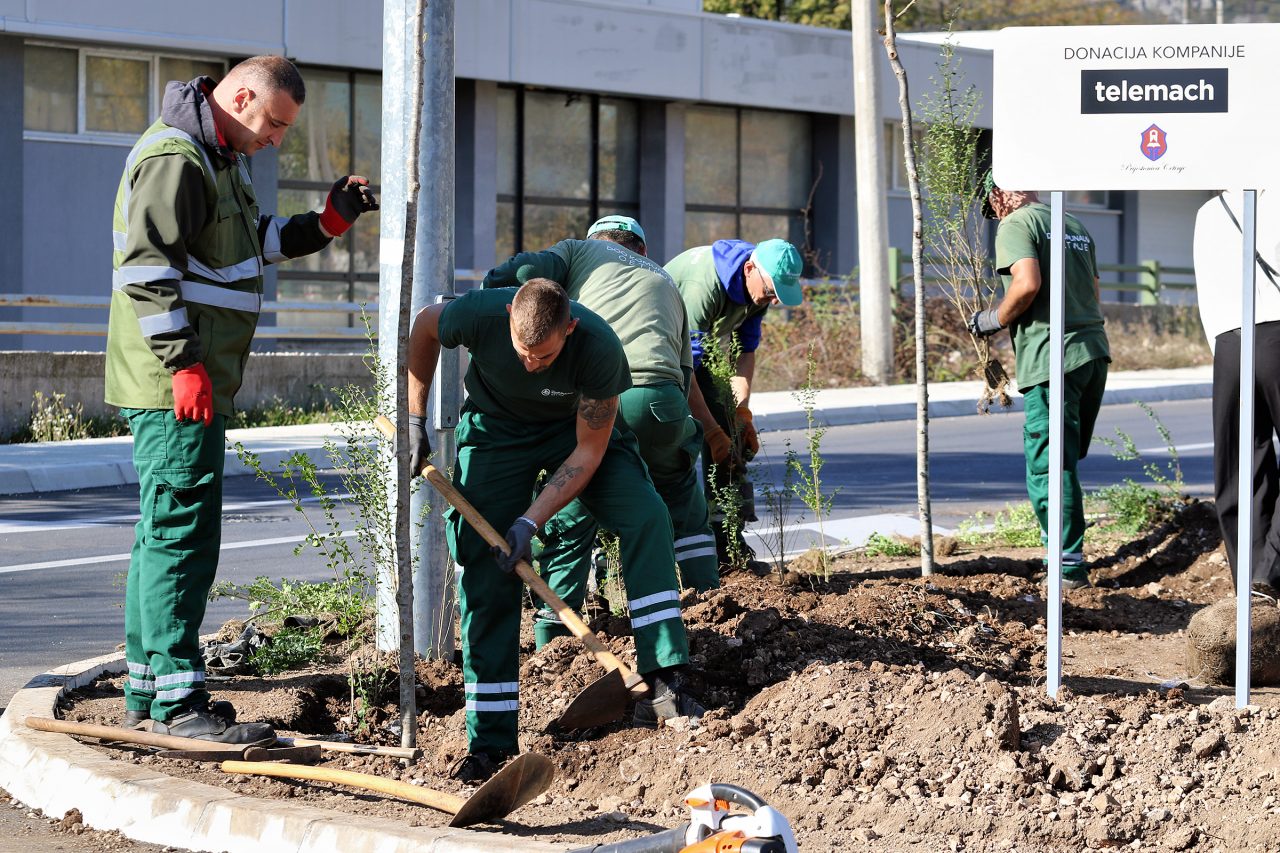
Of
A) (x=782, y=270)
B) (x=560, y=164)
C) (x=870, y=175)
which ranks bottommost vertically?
(x=782, y=270)

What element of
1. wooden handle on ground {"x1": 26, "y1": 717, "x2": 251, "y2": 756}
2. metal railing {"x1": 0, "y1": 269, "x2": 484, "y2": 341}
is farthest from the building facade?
wooden handle on ground {"x1": 26, "y1": 717, "x2": 251, "y2": 756}

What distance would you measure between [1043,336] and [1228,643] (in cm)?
205

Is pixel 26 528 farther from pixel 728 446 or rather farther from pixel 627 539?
pixel 627 539

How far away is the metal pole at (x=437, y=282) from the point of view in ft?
18.0

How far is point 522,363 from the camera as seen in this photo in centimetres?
485

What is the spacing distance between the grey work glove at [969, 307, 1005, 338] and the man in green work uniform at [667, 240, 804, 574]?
929mm

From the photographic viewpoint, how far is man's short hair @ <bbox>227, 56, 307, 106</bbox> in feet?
16.0

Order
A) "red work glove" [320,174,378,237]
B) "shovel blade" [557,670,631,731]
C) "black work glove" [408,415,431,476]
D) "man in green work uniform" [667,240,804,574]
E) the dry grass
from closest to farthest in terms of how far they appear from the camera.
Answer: "shovel blade" [557,670,631,731] → "black work glove" [408,415,431,476] → "red work glove" [320,174,378,237] → "man in green work uniform" [667,240,804,574] → the dry grass

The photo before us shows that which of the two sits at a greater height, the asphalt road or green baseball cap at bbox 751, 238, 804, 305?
green baseball cap at bbox 751, 238, 804, 305

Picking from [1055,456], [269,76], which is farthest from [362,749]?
[1055,456]

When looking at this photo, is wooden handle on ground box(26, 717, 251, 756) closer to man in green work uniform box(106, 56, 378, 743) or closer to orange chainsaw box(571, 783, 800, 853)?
man in green work uniform box(106, 56, 378, 743)

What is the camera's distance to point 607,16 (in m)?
22.4

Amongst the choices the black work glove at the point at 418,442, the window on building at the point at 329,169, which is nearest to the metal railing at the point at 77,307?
the window on building at the point at 329,169

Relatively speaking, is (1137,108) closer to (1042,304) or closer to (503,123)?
(1042,304)
